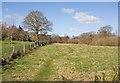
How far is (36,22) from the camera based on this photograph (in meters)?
60.1

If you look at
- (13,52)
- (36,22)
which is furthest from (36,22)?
(13,52)

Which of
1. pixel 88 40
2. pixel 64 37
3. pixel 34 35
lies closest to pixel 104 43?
pixel 88 40

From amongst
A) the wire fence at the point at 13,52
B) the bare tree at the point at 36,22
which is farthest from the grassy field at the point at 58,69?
the bare tree at the point at 36,22

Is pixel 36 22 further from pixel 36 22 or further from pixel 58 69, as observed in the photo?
pixel 58 69

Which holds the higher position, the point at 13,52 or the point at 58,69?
the point at 13,52

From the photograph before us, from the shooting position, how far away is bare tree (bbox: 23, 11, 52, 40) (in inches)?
2323

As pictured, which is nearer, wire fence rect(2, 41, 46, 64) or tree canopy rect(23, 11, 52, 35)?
wire fence rect(2, 41, 46, 64)

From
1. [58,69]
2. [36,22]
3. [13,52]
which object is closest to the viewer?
[58,69]

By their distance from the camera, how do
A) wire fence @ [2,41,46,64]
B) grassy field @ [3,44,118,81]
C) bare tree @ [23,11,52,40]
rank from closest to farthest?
grassy field @ [3,44,118,81], wire fence @ [2,41,46,64], bare tree @ [23,11,52,40]

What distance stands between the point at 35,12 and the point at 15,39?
973cm

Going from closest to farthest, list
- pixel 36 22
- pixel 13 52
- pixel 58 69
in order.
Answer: pixel 58 69 → pixel 13 52 → pixel 36 22

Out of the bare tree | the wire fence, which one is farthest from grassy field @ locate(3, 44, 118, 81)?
the bare tree

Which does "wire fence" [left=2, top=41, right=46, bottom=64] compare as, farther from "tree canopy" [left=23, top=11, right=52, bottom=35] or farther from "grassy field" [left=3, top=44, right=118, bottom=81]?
"tree canopy" [left=23, top=11, right=52, bottom=35]

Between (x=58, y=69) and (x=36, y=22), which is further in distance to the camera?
(x=36, y=22)
